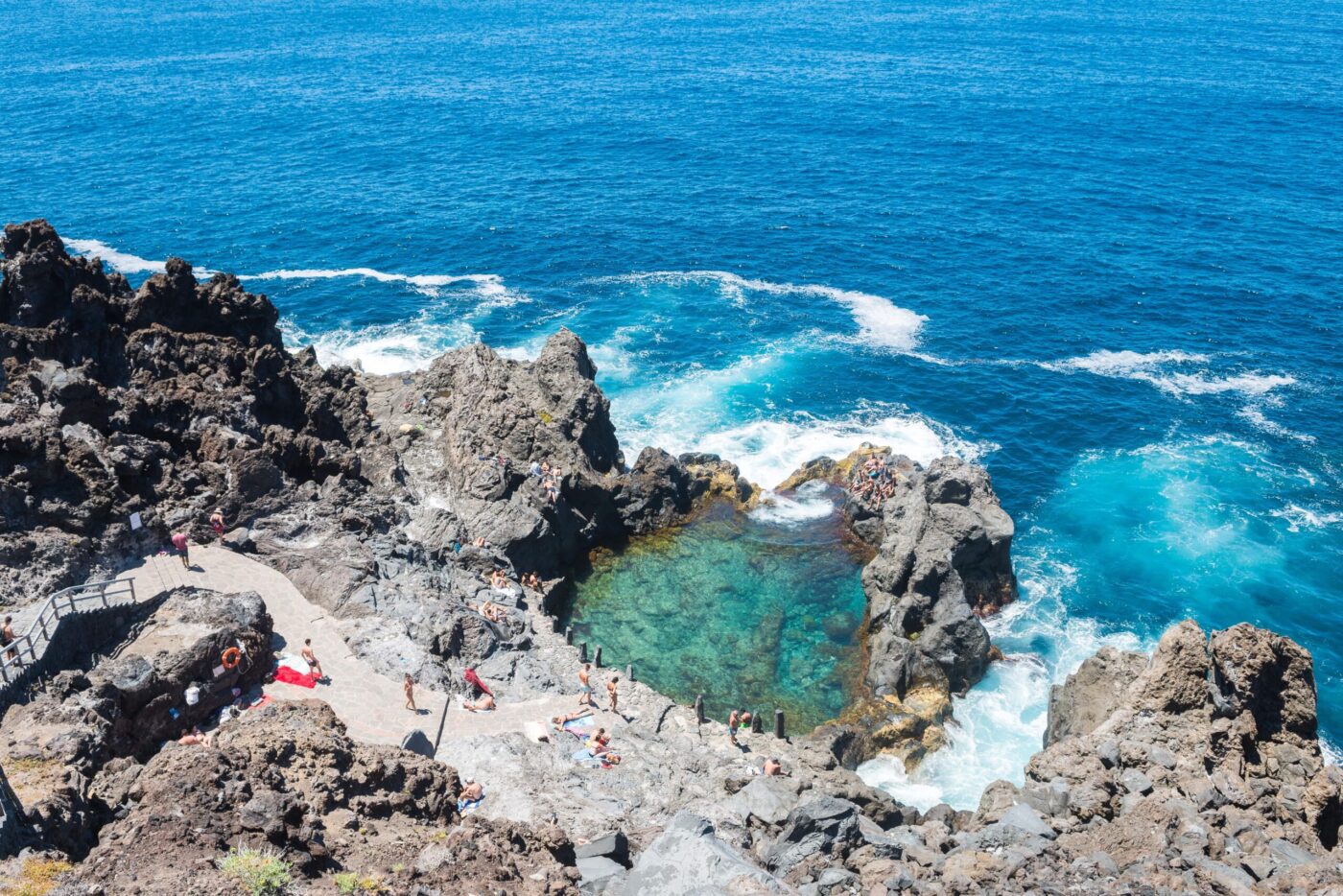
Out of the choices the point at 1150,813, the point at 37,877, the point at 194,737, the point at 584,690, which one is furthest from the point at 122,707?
the point at 1150,813

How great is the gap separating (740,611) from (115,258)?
211ft

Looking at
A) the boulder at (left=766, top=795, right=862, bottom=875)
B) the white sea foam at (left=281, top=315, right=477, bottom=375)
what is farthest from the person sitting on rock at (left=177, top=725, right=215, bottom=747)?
the white sea foam at (left=281, top=315, right=477, bottom=375)

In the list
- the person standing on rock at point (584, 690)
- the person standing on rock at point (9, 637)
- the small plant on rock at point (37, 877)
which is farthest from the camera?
the person standing on rock at point (584, 690)

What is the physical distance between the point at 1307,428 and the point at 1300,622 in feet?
66.5

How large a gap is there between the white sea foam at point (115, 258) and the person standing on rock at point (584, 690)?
59.0m

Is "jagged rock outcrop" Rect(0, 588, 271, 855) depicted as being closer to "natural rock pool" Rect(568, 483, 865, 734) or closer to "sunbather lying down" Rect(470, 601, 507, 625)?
"sunbather lying down" Rect(470, 601, 507, 625)

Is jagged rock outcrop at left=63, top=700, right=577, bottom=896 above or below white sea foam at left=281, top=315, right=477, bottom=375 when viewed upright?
above

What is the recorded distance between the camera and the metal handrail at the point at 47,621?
28.4 meters

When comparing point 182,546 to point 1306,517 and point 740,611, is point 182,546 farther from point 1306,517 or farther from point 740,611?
point 1306,517

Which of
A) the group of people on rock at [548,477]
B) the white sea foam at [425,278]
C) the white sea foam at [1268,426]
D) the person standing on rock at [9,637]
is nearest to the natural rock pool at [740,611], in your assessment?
the group of people on rock at [548,477]

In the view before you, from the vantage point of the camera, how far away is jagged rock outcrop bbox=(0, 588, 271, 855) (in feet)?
78.1

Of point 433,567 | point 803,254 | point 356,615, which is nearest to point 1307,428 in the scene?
point 803,254

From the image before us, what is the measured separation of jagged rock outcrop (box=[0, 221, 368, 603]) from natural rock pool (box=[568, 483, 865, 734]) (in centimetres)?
1507

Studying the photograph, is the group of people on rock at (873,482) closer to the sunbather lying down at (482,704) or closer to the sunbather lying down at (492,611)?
the sunbather lying down at (492,611)
